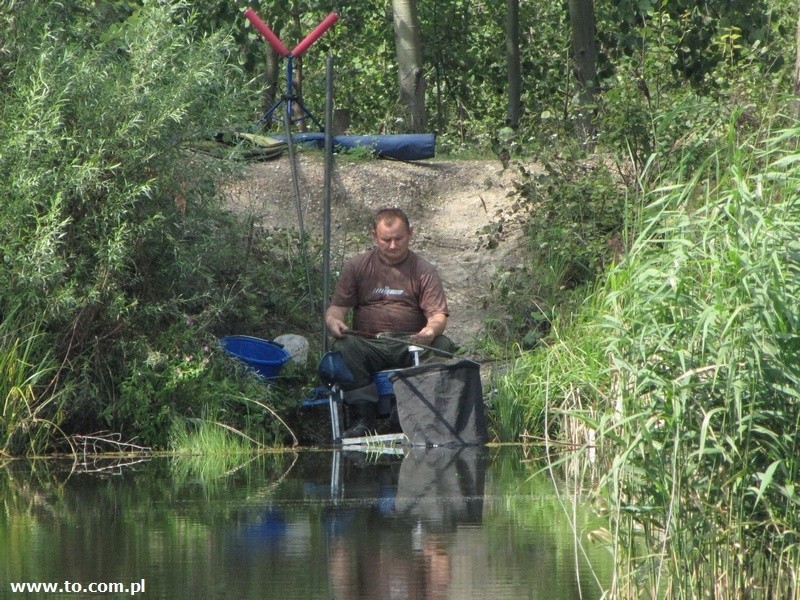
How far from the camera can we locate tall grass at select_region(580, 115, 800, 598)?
4336 millimetres

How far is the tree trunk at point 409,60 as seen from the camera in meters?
16.1

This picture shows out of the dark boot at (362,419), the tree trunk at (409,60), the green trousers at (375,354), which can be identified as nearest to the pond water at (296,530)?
the dark boot at (362,419)

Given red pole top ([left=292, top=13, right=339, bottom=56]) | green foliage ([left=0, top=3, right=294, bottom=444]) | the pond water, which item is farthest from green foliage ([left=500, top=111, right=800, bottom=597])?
red pole top ([left=292, top=13, right=339, bottom=56])

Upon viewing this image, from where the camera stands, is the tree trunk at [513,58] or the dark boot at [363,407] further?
the tree trunk at [513,58]

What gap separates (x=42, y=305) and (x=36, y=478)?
4.43ft

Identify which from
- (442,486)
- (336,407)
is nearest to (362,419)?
(336,407)

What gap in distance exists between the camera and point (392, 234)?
9.61 metres

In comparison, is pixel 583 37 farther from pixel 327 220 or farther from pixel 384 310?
pixel 384 310

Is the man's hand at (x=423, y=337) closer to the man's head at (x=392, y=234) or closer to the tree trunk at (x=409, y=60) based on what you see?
the man's head at (x=392, y=234)

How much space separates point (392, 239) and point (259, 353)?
4.03ft

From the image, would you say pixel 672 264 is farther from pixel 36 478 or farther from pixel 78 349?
pixel 78 349

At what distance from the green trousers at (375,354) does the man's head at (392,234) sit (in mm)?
572

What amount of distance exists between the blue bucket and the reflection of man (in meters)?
0.44

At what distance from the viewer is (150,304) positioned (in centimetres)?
936
